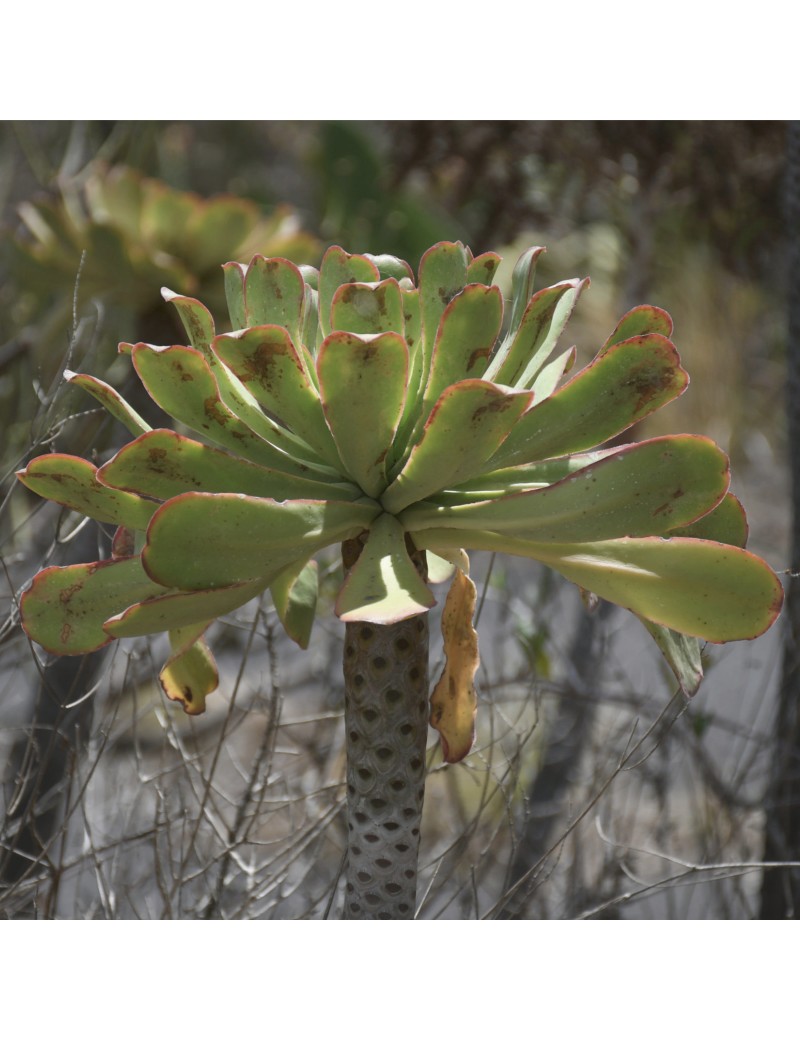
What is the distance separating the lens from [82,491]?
0.80 meters

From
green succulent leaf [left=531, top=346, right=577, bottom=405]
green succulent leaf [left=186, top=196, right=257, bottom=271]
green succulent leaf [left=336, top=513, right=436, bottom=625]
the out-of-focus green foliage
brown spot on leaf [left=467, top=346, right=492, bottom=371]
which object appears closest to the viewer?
green succulent leaf [left=336, top=513, right=436, bottom=625]

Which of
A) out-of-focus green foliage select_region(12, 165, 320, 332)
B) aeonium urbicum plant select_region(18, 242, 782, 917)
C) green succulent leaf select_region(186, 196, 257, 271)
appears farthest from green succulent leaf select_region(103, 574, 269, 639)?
green succulent leaf select_region(186, 196, 257, 271)

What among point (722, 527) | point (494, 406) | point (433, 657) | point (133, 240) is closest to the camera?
point (494, 406)

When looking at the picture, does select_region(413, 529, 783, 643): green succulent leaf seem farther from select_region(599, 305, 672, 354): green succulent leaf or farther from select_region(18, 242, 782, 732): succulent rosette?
select_region(599, 305, 672, 354): green succulent leaf

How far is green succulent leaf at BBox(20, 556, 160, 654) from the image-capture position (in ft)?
2.56

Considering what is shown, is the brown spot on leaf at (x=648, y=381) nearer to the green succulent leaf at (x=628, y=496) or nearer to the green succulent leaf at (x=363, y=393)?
the green succulent leaf at (x=628, y=496)

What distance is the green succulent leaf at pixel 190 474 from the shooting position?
28.5 inches

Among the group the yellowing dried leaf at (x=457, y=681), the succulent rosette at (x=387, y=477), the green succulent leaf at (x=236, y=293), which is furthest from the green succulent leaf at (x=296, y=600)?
the green succulent leaf at (x=236, y=293)

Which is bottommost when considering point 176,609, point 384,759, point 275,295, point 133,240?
point 384,759

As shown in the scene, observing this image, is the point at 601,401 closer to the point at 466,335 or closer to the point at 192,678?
the point at 466,335

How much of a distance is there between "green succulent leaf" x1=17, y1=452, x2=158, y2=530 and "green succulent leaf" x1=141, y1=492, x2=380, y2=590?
0.11 meters

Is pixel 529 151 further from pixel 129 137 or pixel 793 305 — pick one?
pixel 793 305

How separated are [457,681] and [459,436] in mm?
188

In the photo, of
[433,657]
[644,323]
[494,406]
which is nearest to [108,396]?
[494,406]
